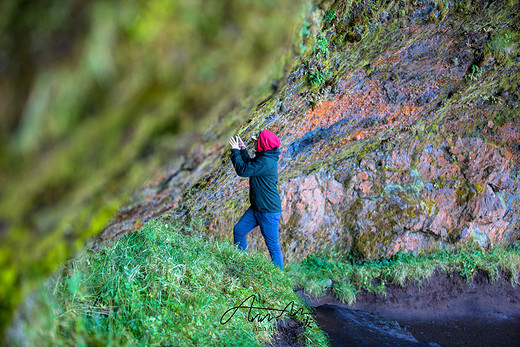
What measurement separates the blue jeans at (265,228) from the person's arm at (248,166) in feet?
2.47

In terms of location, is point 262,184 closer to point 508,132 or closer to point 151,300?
point 151,300

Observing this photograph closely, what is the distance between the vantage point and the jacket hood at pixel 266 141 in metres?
5.02

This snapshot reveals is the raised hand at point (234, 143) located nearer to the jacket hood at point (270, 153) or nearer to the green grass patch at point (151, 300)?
the jacket hood at point (270, 153)

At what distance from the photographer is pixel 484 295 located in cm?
809

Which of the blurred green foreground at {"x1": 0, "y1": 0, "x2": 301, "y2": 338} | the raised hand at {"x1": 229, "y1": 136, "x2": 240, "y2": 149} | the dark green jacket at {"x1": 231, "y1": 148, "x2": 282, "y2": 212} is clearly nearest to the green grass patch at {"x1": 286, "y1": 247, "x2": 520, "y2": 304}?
the dark green jacket at {"x1": 231, "y1": 148, "x2": 282, "y2": 212}

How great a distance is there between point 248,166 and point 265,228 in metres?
1.19

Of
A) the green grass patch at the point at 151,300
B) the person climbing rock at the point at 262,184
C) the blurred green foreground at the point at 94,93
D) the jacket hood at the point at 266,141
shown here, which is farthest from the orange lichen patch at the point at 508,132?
the blurred green foreground at the point at 94,93

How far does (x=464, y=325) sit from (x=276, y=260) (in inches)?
183

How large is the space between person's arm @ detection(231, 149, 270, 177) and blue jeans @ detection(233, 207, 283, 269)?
752mm

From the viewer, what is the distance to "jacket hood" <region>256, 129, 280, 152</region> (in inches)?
198

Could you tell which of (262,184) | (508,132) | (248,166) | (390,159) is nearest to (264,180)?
(262,184)

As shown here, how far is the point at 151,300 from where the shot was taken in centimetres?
327

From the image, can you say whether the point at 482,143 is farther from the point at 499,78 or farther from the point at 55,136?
the point at 55,136

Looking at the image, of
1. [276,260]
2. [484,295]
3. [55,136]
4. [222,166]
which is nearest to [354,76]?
[222,166]
